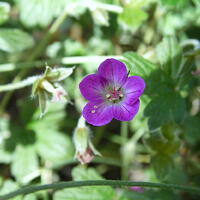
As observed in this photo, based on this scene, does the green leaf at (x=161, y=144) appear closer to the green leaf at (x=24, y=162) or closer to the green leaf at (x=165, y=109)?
the green leaf at (x=165, y=109)

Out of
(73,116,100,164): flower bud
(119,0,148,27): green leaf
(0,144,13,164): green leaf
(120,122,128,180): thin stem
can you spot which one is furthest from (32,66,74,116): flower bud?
(120,122,128,180): thin stem

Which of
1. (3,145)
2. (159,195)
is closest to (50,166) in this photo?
(3,145)

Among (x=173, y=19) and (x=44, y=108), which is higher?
(x=173, y=19)

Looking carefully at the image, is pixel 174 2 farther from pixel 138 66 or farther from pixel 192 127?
pixel 192 127

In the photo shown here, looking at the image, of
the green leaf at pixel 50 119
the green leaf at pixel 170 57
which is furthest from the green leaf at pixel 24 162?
the green leaf at pixel 170 57

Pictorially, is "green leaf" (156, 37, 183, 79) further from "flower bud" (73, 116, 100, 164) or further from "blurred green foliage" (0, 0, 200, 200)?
"flower bud" (73, 116, 100, 164)

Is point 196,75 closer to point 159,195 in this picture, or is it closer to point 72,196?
point 159,195
